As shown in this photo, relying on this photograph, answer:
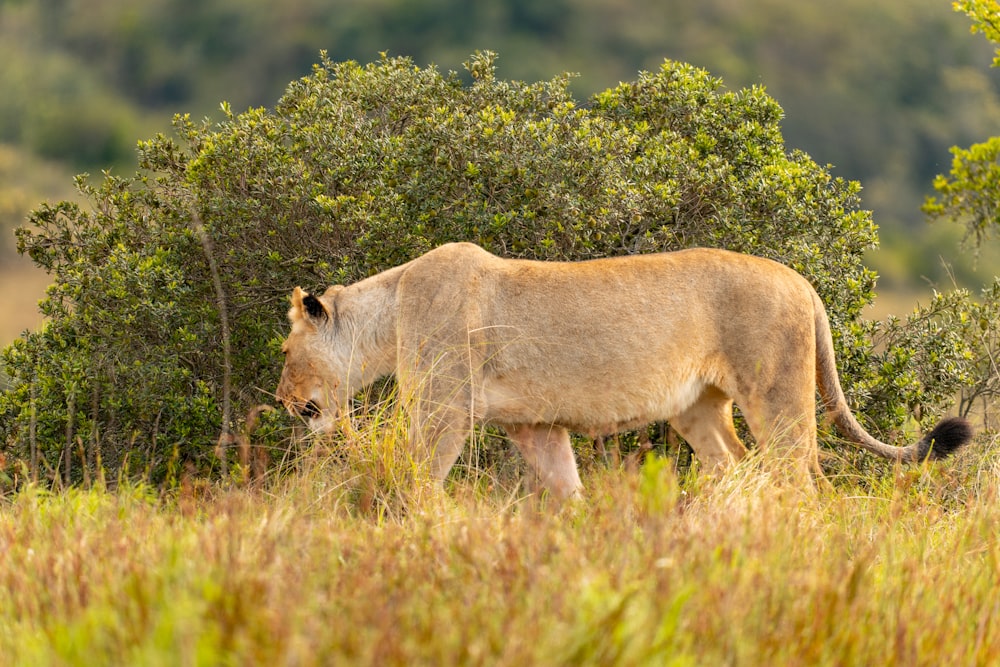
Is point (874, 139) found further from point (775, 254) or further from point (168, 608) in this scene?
point (168, 608)

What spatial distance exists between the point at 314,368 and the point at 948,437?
3401mm

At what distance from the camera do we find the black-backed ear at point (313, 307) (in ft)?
22.4

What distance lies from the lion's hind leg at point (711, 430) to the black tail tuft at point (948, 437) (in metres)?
1.07

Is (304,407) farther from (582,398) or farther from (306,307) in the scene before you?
(582,398)

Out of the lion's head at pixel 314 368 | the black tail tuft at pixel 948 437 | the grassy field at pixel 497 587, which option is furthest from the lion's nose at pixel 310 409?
the black tail tuft at pixel 948 437

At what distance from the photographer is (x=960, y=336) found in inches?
345

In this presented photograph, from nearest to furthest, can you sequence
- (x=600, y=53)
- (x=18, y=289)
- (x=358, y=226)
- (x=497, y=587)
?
(x=497, y=587)
(x=358, y=226)
(x=18, y=289)
(x=600, y=53)

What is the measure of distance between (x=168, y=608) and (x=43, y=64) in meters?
33.3

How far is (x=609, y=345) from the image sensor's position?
6523 mm

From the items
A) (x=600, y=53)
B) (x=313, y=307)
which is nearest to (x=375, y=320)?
(x=313, y=307)

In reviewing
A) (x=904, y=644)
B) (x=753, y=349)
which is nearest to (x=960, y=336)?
(x=753, y=349)

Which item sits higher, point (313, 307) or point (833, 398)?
point (313, 307)

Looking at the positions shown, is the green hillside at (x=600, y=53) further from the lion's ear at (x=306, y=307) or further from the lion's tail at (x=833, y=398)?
the lion's ear at (x=306, y=307)

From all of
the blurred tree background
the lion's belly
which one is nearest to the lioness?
the lion's belly
